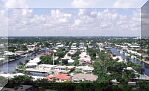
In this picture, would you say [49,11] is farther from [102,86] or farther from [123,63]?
[123,63]

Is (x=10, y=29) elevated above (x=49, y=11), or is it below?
below

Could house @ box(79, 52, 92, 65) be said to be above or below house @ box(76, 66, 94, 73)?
above

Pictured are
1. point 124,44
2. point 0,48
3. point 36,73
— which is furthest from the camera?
point 36,73

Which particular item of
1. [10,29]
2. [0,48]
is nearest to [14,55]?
[10,29]

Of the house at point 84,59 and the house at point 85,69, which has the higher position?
the house at point 84,59

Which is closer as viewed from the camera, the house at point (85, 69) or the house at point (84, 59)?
the house at point (85, 69)

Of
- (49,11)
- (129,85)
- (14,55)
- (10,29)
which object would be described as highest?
(49,11)

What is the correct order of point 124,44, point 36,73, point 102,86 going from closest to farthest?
point 102,86 → point 124,44 → point 36,73

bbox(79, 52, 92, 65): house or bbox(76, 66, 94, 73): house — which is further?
bbox(79, 52, 92, 65): house

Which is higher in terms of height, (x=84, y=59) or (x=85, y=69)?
(x=84, y=59)

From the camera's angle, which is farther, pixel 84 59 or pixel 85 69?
pixel 84 59

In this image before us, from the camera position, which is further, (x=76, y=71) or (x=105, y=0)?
(x=76, y=71)
